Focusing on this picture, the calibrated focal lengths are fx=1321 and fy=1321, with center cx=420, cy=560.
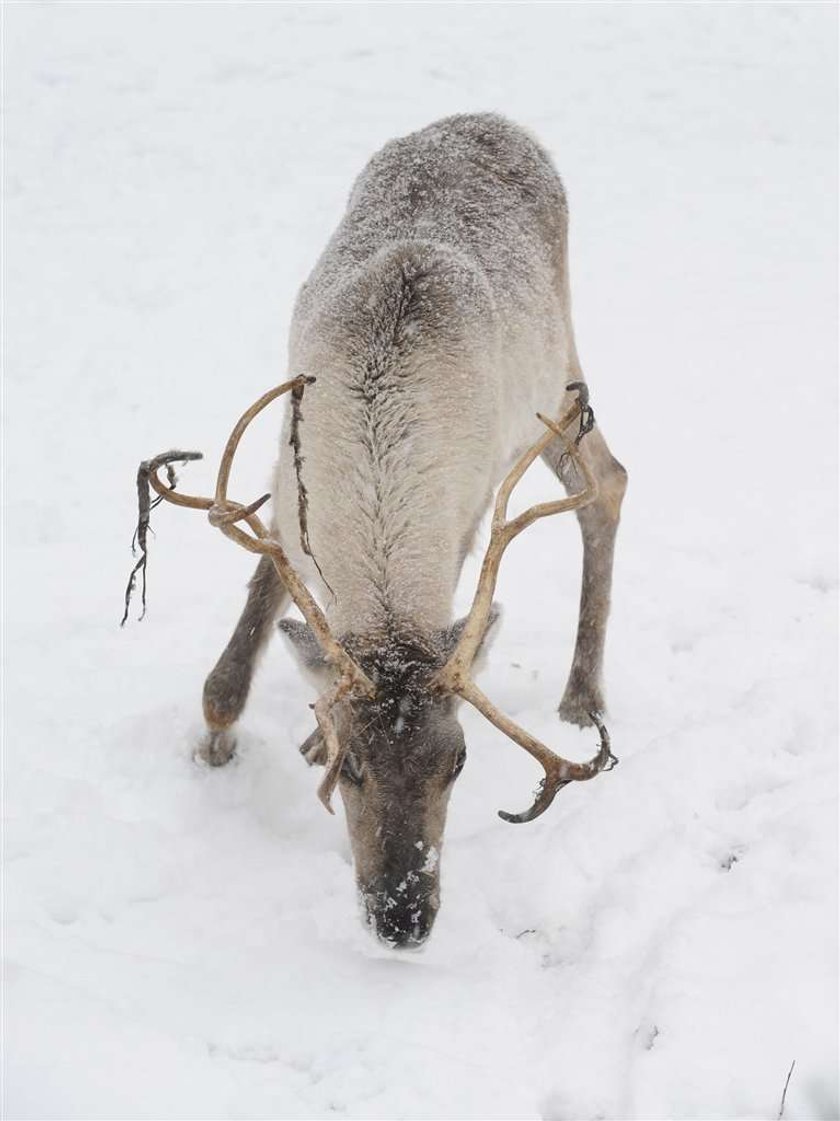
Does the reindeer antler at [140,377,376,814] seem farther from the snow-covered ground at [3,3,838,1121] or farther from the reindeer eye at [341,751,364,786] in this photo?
the snow-covered ground at [3,3,838,1121]

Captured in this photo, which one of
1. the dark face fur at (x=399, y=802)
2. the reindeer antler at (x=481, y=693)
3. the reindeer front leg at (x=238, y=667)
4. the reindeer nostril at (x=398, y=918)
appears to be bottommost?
the reindeer front leg at (x=238, y=667)

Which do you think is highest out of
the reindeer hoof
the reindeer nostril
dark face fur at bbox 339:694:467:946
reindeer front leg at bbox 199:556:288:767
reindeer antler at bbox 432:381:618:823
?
reindeer antler at bbox 432:381:618:823

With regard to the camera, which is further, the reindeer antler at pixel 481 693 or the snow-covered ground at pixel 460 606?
the snow-covered ground at pixel 460 606

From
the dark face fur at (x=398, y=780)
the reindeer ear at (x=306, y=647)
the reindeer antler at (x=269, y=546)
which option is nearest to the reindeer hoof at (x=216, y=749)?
the reindeer ear at (x=306, y=647)

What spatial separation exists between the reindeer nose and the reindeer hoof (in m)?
1.80

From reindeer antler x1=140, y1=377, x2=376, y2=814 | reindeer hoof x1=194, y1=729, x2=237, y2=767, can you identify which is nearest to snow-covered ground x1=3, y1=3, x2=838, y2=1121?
reindeer hoof x1=194, y1=729, x2=237, y2=767

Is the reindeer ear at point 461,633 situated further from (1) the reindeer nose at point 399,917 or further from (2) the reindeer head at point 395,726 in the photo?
(1) the reindeer nose at point 399,917

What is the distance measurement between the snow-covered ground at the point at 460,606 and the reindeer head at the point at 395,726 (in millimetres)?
524

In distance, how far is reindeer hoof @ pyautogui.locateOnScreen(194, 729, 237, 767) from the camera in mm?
5863

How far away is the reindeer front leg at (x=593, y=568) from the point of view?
6.62m

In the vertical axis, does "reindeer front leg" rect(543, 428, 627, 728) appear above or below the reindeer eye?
below

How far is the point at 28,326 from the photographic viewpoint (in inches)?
390

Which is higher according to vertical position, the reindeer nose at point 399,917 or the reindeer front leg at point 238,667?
the reindeer nose at point 399,917

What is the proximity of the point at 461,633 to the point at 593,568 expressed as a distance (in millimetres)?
2604
